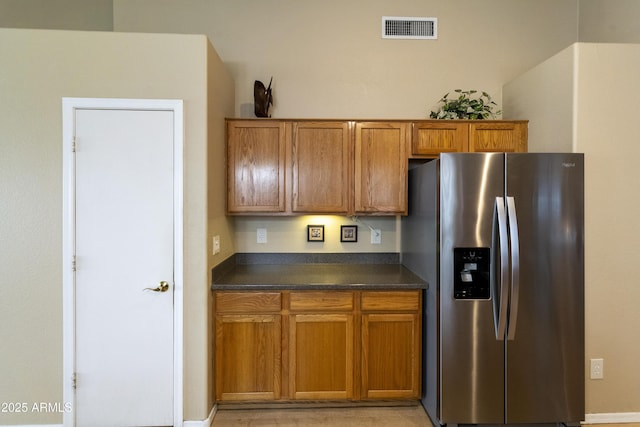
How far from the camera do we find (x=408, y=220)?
291cm

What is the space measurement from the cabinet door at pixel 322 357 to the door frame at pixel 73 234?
2.55 ft

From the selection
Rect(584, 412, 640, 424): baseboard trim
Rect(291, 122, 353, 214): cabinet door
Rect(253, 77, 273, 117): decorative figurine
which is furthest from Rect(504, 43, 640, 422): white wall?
Rect(253, 77, 273, 117): decorative figurine

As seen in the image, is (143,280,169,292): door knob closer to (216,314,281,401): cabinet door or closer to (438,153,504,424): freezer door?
(216,314,281,401): cabinet door

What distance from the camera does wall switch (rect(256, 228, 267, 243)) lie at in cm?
312

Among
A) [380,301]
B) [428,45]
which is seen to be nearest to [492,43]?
[428,45]

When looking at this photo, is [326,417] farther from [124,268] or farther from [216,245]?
[124,268]

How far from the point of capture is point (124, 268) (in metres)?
2.25

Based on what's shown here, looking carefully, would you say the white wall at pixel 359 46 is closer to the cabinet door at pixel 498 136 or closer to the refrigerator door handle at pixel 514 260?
the cabinet door at pixel 498 136

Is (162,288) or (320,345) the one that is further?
(320,345)

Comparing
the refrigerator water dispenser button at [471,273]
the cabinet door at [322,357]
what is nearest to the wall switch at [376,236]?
the cabinet door at [322,357]

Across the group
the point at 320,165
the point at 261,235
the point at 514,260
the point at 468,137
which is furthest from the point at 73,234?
the point at 468,137

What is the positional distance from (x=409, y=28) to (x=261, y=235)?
7.82 ft

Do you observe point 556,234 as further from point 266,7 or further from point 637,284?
point 266,7

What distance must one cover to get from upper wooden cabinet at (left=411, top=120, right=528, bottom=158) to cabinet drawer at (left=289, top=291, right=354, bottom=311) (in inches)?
51.1
